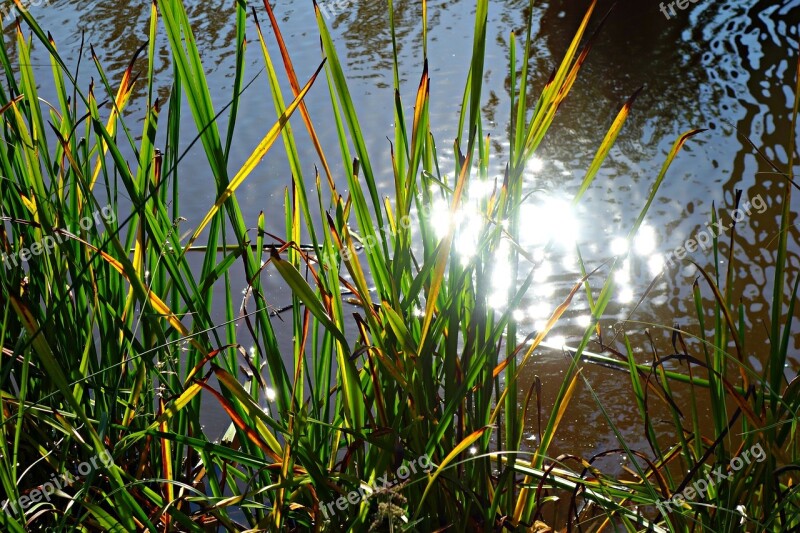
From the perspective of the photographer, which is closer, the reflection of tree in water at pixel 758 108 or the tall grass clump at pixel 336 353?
the tall grass clump at pixel 336 353

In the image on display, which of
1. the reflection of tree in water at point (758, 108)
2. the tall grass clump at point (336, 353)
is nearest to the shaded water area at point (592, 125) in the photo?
the reflection of tree in water at point (758, 108)

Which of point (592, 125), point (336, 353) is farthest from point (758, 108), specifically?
point (336, 353)

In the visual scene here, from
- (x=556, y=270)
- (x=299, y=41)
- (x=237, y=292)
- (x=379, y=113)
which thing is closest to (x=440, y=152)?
(x=379, y=113)

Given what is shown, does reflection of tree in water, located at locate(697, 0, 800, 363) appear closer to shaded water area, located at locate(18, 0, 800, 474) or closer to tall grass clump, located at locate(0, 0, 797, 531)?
shaded water area, located at locate(18, 0, 800, 474)

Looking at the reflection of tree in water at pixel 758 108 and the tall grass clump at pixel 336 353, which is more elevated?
the tall grass clump at pixel 336 353

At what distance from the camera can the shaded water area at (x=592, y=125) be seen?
2176 mm

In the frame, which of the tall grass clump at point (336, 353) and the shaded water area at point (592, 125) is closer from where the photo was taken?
the tall grass clump at point (336, 353)

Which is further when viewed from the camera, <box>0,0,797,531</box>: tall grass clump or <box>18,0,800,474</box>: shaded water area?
<box>18,0,800,474</box>: shaded water area

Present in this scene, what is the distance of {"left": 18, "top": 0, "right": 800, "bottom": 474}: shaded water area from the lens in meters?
2.18

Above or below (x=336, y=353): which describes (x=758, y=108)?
below

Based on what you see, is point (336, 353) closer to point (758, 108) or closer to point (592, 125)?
point (592, 125)

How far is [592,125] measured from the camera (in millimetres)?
3104

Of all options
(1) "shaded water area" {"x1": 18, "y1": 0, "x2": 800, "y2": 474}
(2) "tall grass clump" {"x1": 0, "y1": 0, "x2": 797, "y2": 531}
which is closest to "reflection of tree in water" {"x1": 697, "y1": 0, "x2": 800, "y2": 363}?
(1) "shaded water area" {"x1": 18, "y1": 0, "x2": 800, "y2": 474}

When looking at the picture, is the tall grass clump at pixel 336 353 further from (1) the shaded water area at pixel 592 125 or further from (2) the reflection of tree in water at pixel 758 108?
(2) the reflection of tree in water at pixel 758 108
